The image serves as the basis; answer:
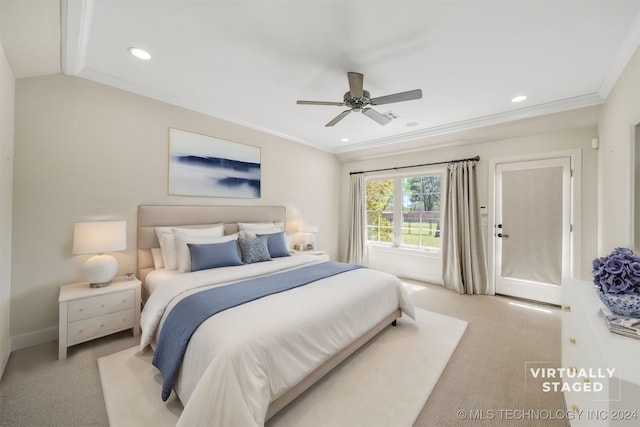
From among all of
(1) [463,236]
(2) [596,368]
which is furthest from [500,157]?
(2) [596,368]

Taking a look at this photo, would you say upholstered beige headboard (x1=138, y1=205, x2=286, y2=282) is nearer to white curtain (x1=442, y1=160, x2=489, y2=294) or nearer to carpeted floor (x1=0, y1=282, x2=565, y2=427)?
carpeted floor (x1=0, y1=282, x2=565, y2=427)

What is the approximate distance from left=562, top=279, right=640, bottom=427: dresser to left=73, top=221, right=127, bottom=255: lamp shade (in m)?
3.37

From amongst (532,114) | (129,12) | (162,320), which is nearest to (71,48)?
(129,12)

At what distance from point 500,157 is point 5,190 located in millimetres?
5609

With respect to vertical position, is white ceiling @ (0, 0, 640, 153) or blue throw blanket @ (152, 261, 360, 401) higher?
white ceiling @ (0, 0, 640, 153)

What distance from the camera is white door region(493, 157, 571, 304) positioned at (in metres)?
3.41

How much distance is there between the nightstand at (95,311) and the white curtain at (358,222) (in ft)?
12.8

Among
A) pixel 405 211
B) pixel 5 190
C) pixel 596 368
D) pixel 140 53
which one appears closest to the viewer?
pixel 596 368

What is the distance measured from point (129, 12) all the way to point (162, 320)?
2224 millimetres

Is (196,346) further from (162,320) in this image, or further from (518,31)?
(518,31)

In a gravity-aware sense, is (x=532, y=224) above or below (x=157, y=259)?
above

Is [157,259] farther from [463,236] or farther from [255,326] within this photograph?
[463,236]

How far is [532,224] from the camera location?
3613mm

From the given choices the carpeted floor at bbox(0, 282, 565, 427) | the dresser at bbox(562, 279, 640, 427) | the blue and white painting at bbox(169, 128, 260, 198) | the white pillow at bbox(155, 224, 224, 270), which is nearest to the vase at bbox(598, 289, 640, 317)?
the dresser at bbox(562, 279, 640, 427)
